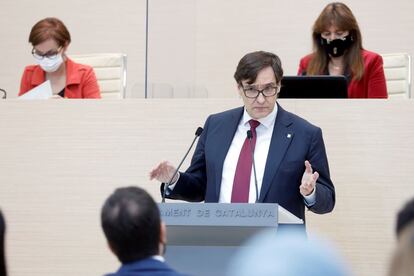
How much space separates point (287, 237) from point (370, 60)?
3978mm

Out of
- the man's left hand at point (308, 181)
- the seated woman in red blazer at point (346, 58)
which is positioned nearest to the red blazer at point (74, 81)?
the seated woman in red blazer at point (346, 58)

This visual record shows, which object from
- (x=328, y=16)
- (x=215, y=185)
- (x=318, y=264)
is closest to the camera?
(x=318, y=264)

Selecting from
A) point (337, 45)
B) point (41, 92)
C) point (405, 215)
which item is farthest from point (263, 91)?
point (405, 215)

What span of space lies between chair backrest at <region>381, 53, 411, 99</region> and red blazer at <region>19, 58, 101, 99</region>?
190cm

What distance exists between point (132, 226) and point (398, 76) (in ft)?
13.4

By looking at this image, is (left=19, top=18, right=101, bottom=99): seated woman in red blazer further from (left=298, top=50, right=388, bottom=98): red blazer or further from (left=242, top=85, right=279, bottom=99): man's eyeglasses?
(left=242, top=85, right=279, bottom=99): man's eyeglasses

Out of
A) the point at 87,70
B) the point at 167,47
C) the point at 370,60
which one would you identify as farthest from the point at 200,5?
the point at 370,60

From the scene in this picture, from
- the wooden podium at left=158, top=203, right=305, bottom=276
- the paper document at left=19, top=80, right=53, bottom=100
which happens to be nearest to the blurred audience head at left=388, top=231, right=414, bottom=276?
the wooden podium at left=158, top=203, right=305, bottom=276

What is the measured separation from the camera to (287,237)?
1.18 meters

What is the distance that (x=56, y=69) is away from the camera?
5.41 metres

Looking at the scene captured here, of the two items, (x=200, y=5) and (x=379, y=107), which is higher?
(x=200, y=5)

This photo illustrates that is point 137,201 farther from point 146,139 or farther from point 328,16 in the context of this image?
point 328,16

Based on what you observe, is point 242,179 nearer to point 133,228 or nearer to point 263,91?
point 263,91

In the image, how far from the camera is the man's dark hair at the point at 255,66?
3.69 meters
